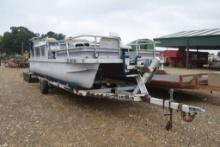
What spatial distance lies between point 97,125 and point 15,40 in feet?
160

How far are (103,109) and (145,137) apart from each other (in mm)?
2155

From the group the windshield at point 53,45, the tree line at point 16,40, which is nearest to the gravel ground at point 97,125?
the windshield at point 53,45

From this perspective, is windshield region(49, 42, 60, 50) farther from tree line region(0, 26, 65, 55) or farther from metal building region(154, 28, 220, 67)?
tree line region(0, 26, 65, 55)

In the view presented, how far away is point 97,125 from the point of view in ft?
17.4

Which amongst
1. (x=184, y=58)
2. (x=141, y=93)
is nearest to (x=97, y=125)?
(x=141, y=93)

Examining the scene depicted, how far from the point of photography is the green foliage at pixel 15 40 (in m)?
49.8

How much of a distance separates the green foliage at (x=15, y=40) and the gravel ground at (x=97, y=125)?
45.0 meters

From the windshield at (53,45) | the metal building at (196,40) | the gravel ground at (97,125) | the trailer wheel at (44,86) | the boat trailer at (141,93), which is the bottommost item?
the gravel ground at (97,125)

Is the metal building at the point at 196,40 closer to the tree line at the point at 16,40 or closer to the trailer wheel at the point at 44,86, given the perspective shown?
the trailer wheel at the point at 44,86

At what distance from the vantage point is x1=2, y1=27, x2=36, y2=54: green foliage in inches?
1961

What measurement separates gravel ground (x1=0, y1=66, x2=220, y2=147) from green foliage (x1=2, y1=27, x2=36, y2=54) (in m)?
45.0

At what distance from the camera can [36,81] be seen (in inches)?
482

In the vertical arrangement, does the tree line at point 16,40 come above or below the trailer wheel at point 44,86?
above

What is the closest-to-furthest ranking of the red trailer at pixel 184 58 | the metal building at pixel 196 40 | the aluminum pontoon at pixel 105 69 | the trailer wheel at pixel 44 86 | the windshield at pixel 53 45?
1. the aluminum pontoon at pixel 105 69
2. the windshield at pixel 53 45
3. the trailer wheel at pixel 44 86
4. the metal building at pixel 196 40
5. the red trailer at pixel 184 58
